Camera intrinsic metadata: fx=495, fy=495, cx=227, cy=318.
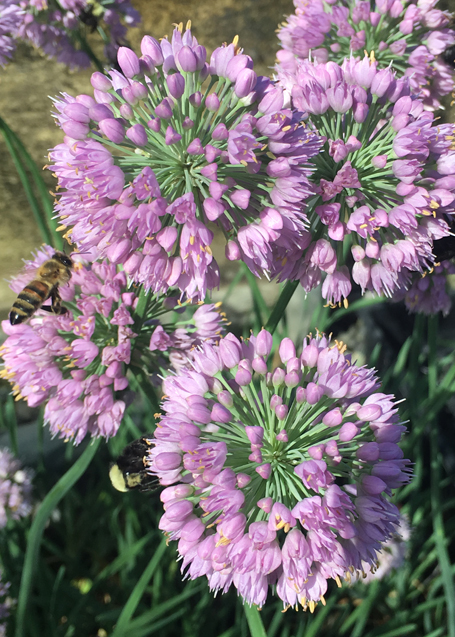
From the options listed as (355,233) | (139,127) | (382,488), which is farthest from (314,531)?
(139,127)

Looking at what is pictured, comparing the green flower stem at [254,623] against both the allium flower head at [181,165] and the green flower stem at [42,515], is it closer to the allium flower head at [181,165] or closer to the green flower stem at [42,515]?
the green flower stem at [42,515]

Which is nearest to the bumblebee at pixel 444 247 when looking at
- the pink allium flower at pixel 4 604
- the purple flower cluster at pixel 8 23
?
the purple flower cluster at pixel 8 23

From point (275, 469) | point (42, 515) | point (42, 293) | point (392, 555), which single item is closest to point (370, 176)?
point (275, 469)

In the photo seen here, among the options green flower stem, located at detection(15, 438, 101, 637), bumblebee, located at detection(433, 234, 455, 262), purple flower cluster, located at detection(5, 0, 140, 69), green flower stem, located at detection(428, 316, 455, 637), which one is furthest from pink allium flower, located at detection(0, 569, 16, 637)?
purple flower cluster, located at detection(5, 0, 140, 69)

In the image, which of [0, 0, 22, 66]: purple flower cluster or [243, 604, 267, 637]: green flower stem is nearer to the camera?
[243, 604, 267, 637]: green flower stem

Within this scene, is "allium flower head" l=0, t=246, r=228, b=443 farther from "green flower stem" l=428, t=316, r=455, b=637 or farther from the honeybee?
"green flower stem" l=428, t=316, r=455, b=637

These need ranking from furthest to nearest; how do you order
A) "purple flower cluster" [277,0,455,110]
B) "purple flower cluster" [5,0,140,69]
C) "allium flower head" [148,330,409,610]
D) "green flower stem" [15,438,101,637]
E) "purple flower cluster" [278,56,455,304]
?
1. "purple flower cluster" [5,0,140,69]
2. "purple flower cluster" [277,0,455,110]
3. "green flower stem" [15,438,101,637]
4. "purple flower cluster" [278,56,455,304]
5. "allium flower head" [148,330,409,610]

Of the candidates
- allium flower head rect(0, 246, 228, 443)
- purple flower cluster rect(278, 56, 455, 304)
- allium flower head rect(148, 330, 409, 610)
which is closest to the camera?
allium flower head rect(148, 330, 409, 610)
